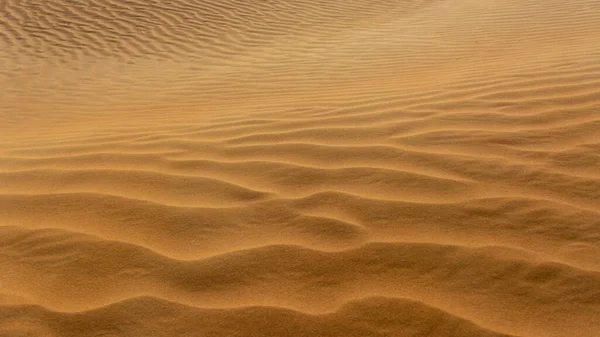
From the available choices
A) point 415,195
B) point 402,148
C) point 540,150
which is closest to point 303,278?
point 415,195

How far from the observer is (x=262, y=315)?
175cm

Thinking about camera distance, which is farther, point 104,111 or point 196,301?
point 104,111

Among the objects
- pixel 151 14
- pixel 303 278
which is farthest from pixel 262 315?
pixel 151 14

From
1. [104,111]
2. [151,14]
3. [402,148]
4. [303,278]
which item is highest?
[151,14]

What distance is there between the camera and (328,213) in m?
2.25

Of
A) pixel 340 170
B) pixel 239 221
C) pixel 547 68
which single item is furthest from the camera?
pixel 547 68

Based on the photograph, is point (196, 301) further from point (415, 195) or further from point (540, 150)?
point (540, 150)

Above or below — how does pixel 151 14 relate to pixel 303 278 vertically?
above

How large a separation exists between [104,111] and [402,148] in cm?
367

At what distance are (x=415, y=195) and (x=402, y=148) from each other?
0.49m

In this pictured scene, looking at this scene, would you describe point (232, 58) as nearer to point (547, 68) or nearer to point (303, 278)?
point (547, 68)

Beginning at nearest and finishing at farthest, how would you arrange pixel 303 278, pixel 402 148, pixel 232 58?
pixel 303 278
pixel 402 148
pixel 232 58

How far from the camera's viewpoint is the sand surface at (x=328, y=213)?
5.77 feet

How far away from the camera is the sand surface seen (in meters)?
1.76
